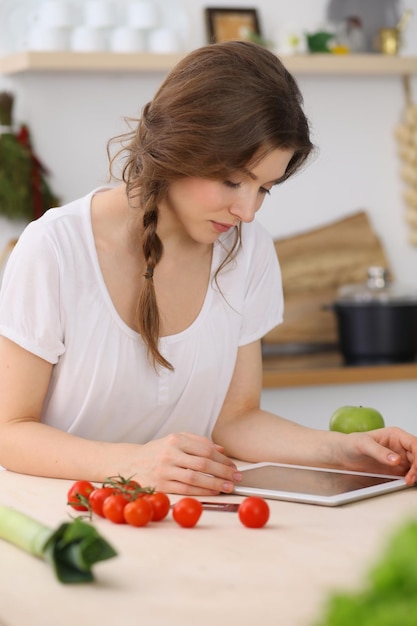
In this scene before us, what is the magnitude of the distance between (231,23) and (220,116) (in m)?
2.04

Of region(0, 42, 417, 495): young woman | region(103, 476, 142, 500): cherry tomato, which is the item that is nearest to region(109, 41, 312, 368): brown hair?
Result: region(0, 42, 417, 495): young woman

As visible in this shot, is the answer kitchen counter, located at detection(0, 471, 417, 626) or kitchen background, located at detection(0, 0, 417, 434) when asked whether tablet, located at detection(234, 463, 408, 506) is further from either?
kitchen background, located at detection(0, 0, 417, 434)

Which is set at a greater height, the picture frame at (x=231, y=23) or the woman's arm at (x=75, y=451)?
the picture frame at (x=231, y=23)

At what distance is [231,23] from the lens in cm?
341

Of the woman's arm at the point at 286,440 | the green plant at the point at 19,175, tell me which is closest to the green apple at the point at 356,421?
the woman's arm at the point at 286,440

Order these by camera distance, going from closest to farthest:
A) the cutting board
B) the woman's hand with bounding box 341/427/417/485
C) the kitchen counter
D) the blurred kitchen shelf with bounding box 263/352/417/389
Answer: the kitchen counter
the woman's hand with bounding box 341/427/417/485
the blurred kitchen shelf with bounding box 263/352/417/389
the cutting board

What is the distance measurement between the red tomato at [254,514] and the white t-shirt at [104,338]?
515mm

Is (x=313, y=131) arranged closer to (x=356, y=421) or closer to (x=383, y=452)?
(x=356, y=421)

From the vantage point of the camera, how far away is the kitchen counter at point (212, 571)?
0.89 metres

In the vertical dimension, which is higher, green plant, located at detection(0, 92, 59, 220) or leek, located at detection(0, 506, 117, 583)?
leek, located at detection(0, 506, 117, 583)

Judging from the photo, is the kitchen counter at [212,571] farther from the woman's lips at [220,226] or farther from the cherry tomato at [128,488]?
the woman's lips at [220,226]

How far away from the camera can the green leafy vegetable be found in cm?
48

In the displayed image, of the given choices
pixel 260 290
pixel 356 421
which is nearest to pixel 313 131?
pixel 260 290

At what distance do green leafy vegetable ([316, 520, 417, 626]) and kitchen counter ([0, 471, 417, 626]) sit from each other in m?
0.28
